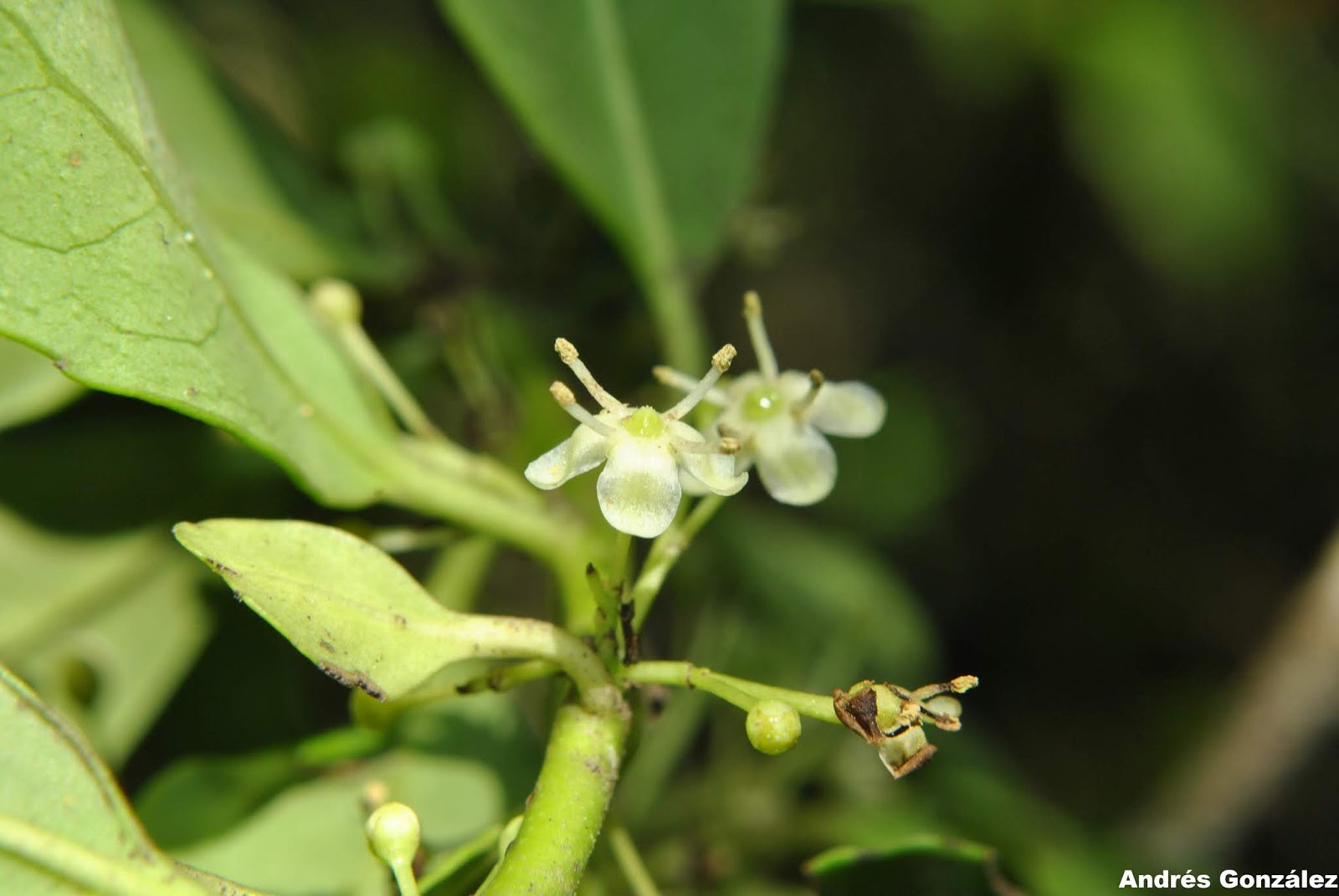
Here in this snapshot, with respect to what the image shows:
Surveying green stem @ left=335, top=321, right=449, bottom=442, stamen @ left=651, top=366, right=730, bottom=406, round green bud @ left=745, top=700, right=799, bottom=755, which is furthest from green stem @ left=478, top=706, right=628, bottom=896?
green stem @ left=335, top=321, right=449, bottom=442

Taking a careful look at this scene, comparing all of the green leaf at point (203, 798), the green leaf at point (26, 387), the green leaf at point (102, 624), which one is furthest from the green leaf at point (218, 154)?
the green leaf at point (203, 798)

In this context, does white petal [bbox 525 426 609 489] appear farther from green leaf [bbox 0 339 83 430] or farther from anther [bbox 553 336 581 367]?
green leaf [bbox 0 339 83 430]

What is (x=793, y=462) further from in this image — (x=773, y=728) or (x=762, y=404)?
(x=773, y=728)

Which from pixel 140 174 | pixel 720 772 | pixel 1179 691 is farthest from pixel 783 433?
pixel 1179 691

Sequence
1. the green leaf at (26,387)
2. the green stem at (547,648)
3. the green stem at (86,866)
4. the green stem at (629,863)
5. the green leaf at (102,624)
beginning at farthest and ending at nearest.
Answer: the green leaf at (102,624) < the green leaf at (26,387) < the green stem at (629,863) < the green stem at (547,648) < the green stem at (86,866)

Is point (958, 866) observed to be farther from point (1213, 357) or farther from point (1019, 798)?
point (1213, 357)

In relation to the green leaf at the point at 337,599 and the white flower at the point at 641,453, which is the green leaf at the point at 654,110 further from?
the green leaf at the point at 337,599
